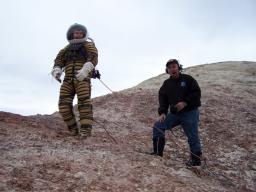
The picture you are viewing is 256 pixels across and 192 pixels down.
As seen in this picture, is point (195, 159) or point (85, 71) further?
point (85, 71)

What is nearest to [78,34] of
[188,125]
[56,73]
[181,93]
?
[56,73]

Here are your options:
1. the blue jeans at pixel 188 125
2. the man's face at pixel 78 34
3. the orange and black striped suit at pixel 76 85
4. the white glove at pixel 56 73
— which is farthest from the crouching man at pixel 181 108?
the white glove at pixel 56 73

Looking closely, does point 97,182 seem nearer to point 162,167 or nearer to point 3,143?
point 162,167

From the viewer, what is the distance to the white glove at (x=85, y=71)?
7.29 metres

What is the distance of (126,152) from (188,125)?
1.18 m

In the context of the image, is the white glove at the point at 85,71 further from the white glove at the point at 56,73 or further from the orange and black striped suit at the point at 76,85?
the white glove at the point at 56,73

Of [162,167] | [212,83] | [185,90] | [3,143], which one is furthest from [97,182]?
[212,83]

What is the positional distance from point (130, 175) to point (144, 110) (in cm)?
629

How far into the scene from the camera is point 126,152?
6.94 m

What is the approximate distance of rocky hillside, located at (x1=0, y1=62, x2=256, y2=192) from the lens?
17.7 ft

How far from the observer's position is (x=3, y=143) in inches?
256

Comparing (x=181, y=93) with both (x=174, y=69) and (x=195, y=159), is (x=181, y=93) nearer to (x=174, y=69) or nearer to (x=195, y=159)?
(x=174, y=69)

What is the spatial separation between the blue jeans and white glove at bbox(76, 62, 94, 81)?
162 cm

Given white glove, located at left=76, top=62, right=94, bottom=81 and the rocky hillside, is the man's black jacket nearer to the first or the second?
the rocky hillside
